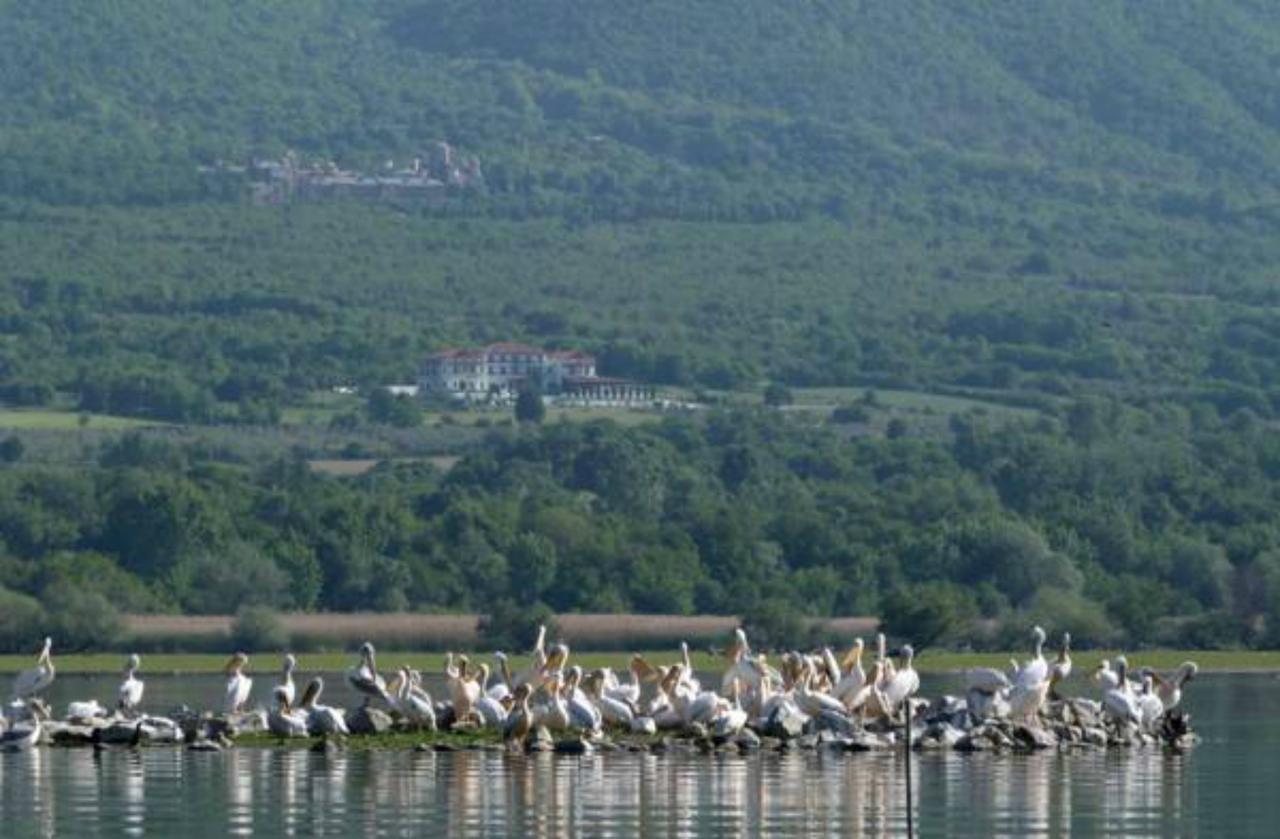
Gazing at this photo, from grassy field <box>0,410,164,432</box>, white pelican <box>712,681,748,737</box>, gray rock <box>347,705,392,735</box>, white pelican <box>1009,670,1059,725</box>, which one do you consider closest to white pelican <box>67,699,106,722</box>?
gray rock <box>347,705,392,735</box>

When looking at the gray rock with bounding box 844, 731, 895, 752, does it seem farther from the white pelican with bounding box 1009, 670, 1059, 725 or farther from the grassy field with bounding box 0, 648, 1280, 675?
the grassy field with bounding box 0, 648, 1280, 675

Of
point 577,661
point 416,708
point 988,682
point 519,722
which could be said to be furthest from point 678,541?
point 519,722

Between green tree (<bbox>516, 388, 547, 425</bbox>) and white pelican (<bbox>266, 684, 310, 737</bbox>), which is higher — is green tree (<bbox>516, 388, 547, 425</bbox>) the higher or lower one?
the higher one

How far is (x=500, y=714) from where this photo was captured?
1908 inches

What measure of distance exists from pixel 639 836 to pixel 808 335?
125m

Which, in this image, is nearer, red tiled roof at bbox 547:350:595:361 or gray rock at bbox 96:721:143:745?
gray rock at bbox 96:721:143:745

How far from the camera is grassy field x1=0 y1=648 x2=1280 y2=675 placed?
76.8 metres

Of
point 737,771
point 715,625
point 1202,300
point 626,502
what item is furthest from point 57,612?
point 1202,300

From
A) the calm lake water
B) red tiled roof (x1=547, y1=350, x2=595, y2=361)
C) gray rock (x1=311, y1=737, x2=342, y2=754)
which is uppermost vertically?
red tiled roof (x1=547, y1=350, x2=595, y2=361)

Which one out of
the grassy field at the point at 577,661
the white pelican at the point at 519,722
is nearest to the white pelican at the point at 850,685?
the white pelican at the point at 519,722

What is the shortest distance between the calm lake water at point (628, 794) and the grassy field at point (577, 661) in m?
29.1

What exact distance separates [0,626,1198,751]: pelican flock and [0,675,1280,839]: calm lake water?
2.48ft

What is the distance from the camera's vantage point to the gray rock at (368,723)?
47969 millimetres

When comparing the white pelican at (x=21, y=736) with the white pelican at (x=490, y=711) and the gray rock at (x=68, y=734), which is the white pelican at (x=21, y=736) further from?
the white pelican at (x=490, y=711)
